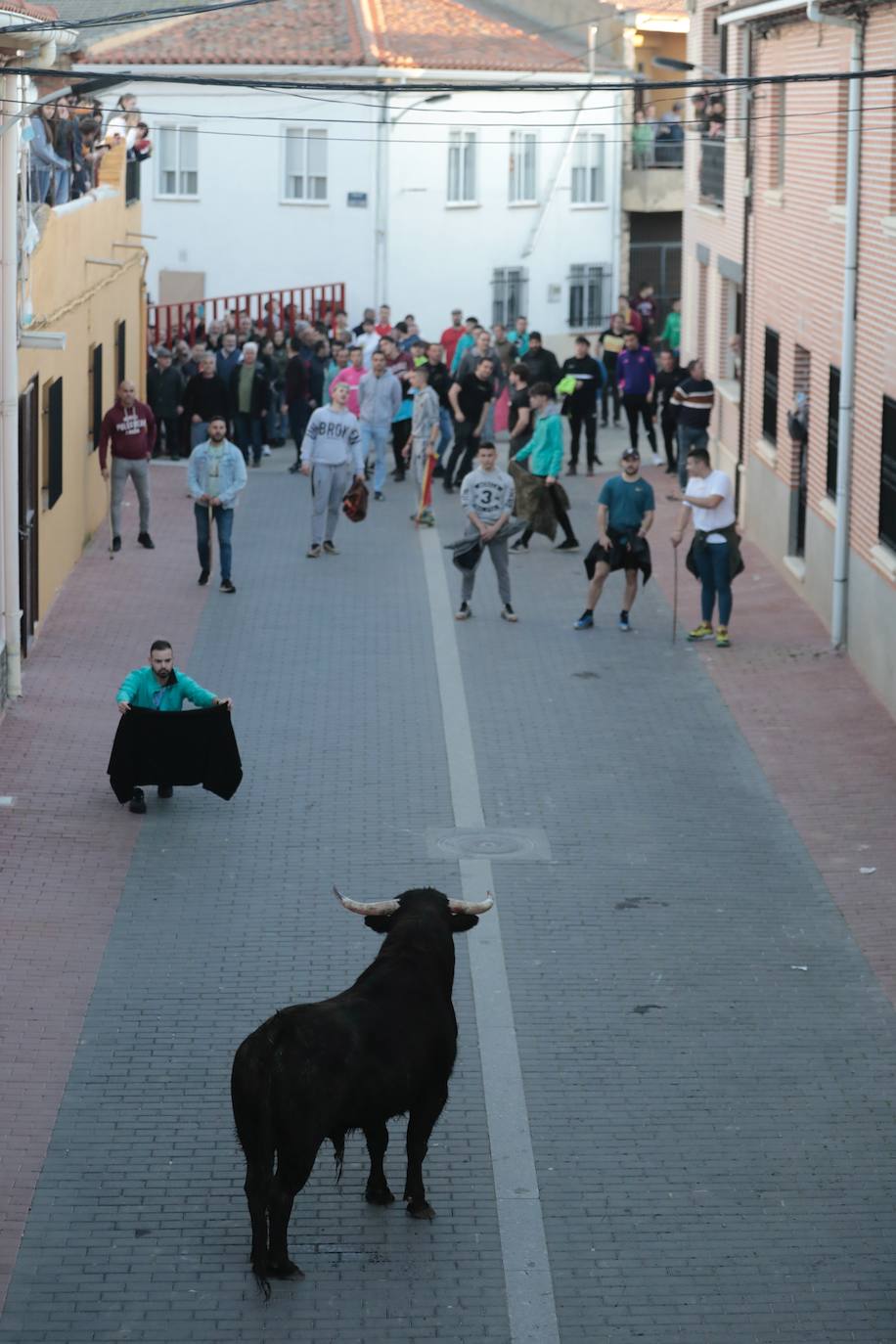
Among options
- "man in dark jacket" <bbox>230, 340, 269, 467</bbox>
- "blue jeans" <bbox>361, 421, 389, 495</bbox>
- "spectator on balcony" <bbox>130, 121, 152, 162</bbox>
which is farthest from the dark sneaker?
"spectator on balcony" <bbox>130, 121, 152, 162</bbox>

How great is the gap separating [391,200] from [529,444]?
2006 cm

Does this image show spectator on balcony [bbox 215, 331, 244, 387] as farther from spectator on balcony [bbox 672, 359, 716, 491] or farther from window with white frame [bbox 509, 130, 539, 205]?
window with white frame [bbox 509, 130, 539, 205]

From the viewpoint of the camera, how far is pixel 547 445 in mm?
21375

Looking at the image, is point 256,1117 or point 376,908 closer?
point 256,1117

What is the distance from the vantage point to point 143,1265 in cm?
784

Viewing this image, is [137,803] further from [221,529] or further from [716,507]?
[716,507]

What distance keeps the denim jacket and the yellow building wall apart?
1358 millimetres

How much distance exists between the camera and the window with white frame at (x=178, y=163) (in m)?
41.0

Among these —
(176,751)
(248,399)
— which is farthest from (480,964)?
(248,399)

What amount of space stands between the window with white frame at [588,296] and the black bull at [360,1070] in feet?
123

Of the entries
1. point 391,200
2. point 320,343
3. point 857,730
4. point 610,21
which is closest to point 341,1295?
point 857,730

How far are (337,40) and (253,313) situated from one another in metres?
5.65

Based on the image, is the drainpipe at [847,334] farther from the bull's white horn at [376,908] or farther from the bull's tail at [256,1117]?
the bull's tail at [256,1117]

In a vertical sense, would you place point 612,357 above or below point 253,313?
below
